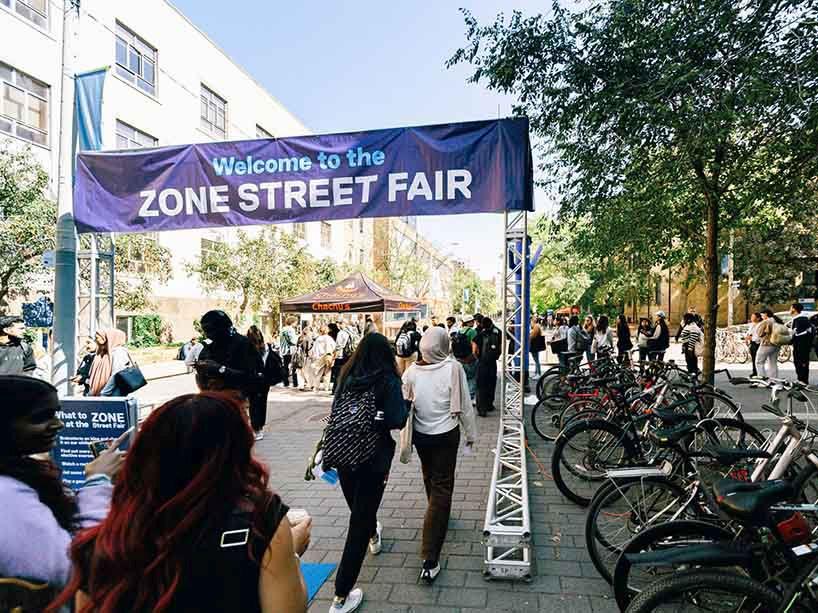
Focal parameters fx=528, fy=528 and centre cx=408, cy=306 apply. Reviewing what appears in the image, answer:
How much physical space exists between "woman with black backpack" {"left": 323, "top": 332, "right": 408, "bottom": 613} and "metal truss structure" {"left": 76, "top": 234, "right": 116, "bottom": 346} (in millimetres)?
4607

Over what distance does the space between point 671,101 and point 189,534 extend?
246 inches

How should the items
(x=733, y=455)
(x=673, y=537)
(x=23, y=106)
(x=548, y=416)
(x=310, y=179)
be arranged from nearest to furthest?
(x=673, y=537), (x=733, y=455), (x=310, y=179), (x=548, y=416), (x=23, y=106)

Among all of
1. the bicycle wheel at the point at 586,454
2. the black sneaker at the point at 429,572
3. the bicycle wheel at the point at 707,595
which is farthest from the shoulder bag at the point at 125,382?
the bicycle wheel at the point at 707,595

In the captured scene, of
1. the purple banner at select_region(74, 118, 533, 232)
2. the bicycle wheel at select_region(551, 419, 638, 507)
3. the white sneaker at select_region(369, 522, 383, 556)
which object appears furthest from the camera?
the purple banner at select_region(74, 118, 533, 232)

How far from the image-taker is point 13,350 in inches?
258

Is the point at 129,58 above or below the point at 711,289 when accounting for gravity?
above

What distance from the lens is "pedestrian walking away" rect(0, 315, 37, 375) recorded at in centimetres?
643

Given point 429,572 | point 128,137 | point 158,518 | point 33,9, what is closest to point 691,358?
point 429,572

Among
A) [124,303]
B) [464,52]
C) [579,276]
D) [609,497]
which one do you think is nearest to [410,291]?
[579,276]

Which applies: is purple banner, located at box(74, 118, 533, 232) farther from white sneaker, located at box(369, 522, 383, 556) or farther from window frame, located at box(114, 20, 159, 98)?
window frame, located at box(114, 20, 159, 98)

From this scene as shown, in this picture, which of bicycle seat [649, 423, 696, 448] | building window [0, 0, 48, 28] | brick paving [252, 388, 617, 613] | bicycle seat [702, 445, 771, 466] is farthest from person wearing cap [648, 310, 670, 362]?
building window [0, 0, 48, 28]

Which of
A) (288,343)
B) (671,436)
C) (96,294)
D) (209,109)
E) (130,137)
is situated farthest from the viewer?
(209,109)

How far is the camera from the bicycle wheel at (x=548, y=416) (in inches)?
295

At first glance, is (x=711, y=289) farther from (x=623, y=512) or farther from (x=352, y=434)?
(x=352, y=434)
